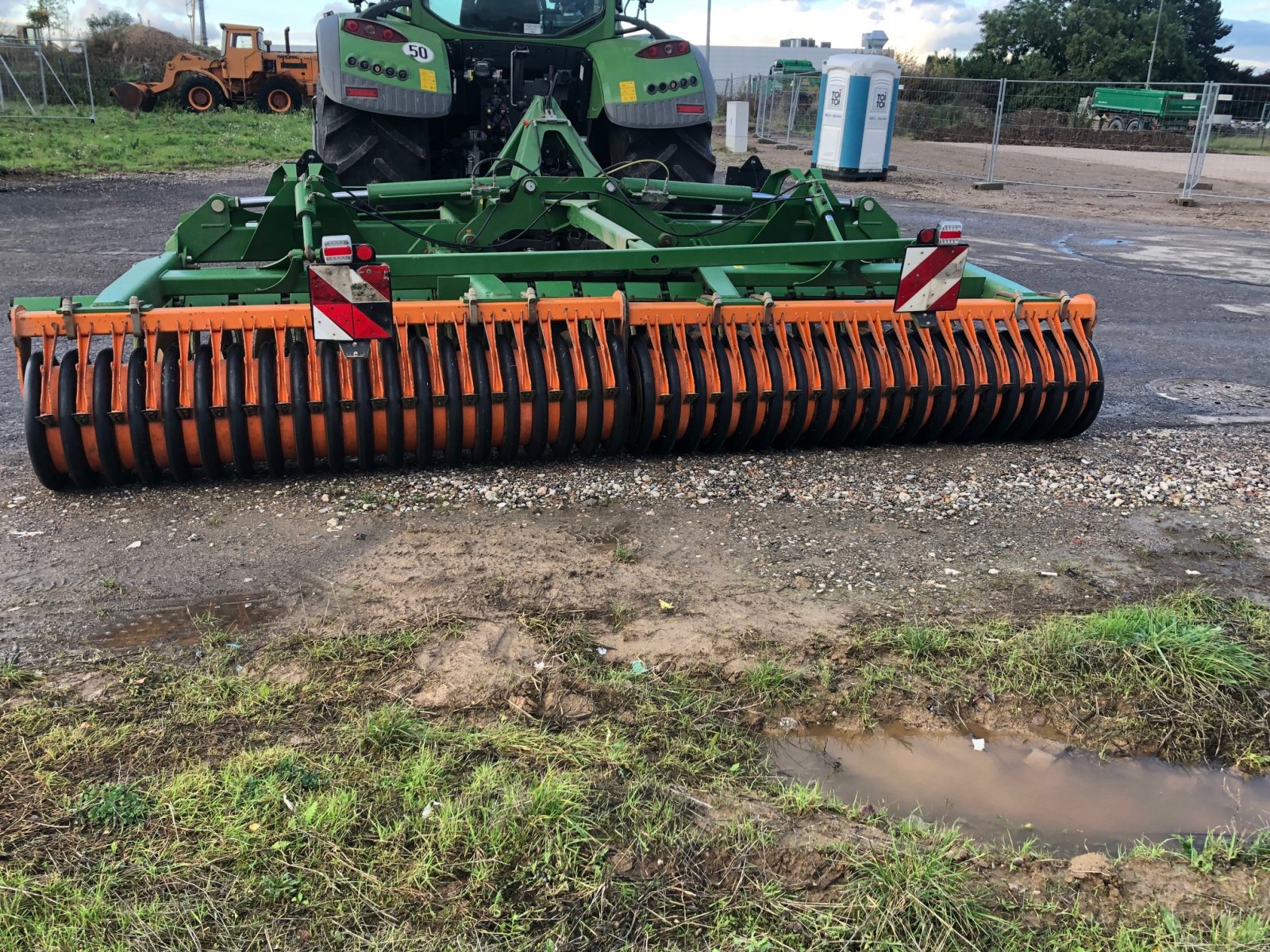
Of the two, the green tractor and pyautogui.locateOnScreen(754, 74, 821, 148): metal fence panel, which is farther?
pyautogui.locateOnScreen(754, 74, 821, 148): metal fence panel

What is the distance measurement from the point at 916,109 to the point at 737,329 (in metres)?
23.7

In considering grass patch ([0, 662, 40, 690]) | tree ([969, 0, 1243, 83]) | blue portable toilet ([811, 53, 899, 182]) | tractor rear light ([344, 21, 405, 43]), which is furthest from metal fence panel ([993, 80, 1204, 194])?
grass patch ([0, 662, 40, 690])

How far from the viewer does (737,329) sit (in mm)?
4355

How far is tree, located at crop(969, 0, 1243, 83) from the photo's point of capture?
1731 inches

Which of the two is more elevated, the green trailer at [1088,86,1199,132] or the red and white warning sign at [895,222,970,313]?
the green trailer at [1088,86,1199,132]

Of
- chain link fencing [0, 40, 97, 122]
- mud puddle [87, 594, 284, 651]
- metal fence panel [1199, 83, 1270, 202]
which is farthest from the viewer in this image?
metal fence panel [1199, 83, 1270, 202]

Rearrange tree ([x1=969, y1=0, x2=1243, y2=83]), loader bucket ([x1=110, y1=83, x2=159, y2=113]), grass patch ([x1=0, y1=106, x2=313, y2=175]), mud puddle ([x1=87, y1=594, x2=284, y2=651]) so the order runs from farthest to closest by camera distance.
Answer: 1. tree ([x1=969, y1=0, x2=1243, y2=83])
2. loader bucket ([x1=110, y1=83, x2=159, y2=113])
3. grass patch ([x1=0, y1=106, x2=313, y2=175])
4. mud puddle ([x1=87, y1=594, x2=284, y2=651])

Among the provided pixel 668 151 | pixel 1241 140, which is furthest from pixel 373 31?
pixel 1241 140

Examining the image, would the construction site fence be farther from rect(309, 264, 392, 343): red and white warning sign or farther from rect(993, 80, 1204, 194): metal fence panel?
rect(309, 264, 392, 343): red and white warning sign

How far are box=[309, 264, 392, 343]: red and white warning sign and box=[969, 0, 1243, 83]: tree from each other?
4647 cm

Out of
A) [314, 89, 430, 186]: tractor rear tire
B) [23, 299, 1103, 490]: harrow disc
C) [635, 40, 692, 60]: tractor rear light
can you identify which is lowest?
[23, 299, 1103, 490]: harrow disc

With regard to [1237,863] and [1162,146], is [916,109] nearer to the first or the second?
[1162,146]

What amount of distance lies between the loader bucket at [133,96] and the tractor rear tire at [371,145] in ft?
80.6

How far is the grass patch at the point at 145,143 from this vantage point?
1508cm
